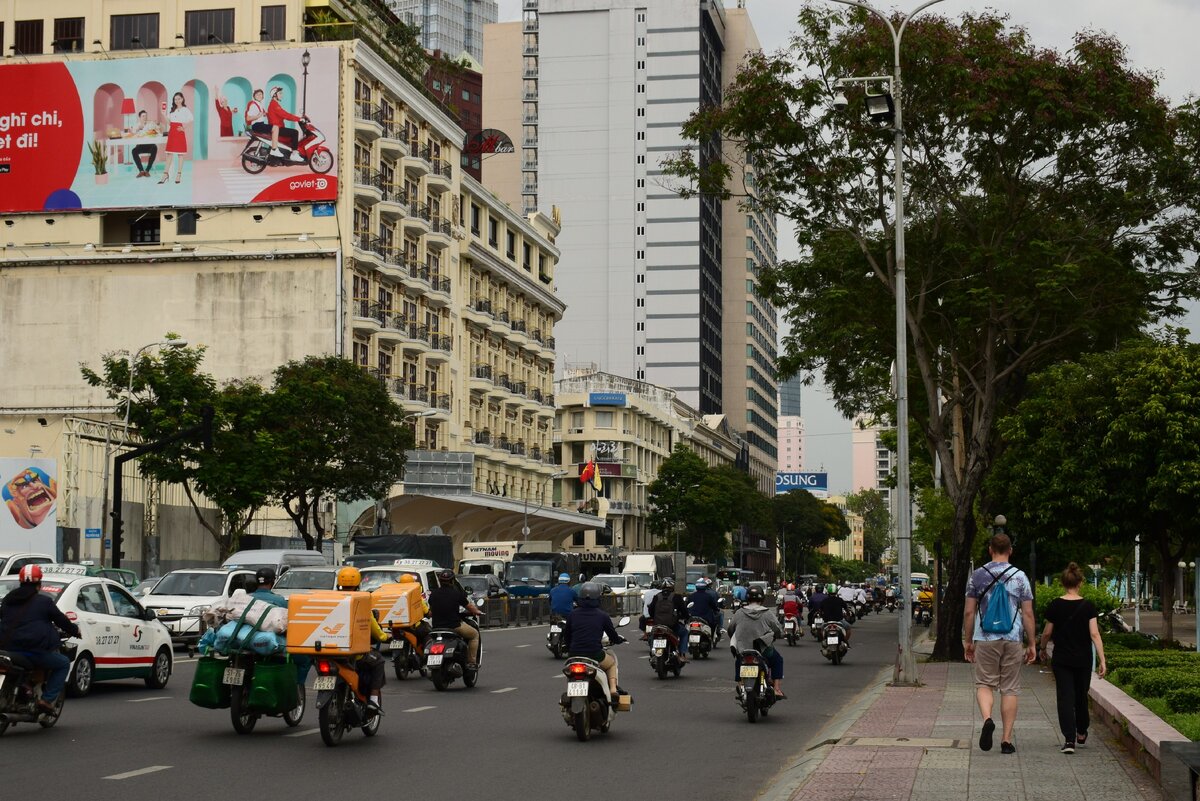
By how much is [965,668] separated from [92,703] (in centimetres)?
1562

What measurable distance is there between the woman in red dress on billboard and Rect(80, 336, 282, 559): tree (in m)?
15.9

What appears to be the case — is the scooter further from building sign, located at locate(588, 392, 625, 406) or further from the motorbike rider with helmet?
building sign, located at locate(588, 392, 625, 406)

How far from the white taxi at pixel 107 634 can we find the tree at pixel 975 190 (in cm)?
1397

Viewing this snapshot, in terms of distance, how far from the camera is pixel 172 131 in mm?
60062

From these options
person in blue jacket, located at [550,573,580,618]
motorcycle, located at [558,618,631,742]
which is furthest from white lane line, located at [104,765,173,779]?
person in blue jacket, located at [550,573,580,618]

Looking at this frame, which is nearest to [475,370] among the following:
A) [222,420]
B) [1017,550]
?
[222,420]

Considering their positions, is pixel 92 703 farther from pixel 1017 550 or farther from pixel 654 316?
pixel 654 316

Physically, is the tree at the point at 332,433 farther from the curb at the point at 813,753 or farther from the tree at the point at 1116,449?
the curb at the point at 813,753

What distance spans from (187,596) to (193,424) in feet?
47.6

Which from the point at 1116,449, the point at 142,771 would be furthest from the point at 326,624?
the point at 1116,449

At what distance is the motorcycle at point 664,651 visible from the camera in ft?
79.8

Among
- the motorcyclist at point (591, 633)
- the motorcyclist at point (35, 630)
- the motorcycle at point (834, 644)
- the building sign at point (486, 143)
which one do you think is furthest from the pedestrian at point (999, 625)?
the building sign at point (486, 143)

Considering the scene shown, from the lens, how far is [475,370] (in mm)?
77312

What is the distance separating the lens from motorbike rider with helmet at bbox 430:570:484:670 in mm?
20453
